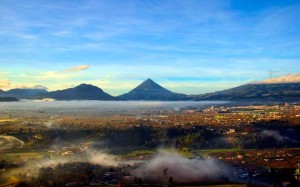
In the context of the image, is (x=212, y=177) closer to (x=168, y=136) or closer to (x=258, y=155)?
(x=258, y=155)

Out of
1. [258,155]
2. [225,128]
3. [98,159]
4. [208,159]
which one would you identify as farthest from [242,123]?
[98,159]

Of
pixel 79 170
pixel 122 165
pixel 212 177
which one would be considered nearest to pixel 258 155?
pixel 212 177

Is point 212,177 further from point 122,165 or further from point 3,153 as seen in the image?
point 3,153

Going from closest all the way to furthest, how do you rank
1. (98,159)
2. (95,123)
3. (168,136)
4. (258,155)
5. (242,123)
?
(98,159), (258,155), (168,136), (95,123), (242,123)

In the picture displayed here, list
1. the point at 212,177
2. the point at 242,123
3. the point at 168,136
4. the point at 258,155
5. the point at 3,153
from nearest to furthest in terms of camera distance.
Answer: the point at 212,177
the point at 3,153
the point at 258,155
the point at 168,136
the point at 242,123

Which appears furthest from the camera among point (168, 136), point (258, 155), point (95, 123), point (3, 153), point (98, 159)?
point (95, 123)

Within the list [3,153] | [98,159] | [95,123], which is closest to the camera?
[3,153]

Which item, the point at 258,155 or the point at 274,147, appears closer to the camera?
the point at 258,155

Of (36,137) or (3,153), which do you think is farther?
(36,137)

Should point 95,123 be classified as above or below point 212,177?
above
